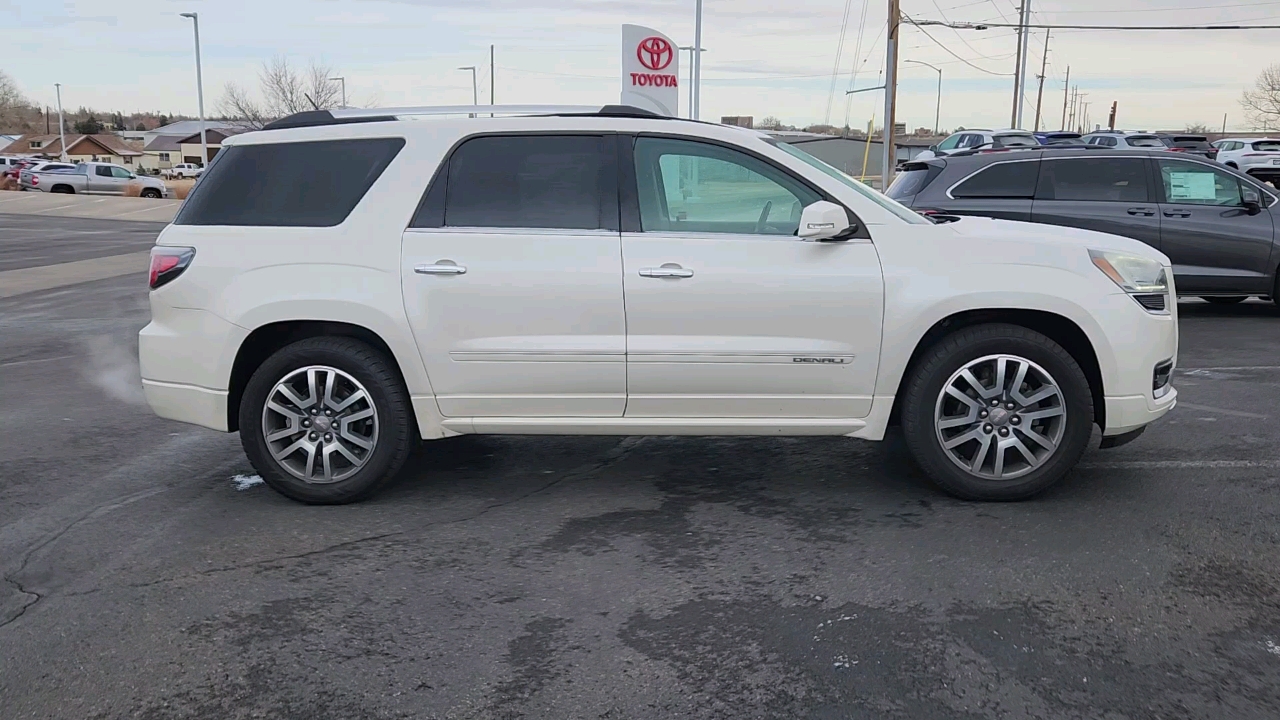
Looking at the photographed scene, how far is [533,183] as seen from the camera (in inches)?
204

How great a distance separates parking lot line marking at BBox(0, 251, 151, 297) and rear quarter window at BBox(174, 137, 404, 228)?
1067 cm

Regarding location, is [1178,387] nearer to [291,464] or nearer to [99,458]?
[291,464]

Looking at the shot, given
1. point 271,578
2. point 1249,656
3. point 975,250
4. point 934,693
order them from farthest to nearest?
1. point 975,250
2. point 271,578
3. point 1249,656
4. point 934,693

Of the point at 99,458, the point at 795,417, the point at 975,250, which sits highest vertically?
the point at 975,250

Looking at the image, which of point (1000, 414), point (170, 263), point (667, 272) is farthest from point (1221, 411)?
point (170, 263)

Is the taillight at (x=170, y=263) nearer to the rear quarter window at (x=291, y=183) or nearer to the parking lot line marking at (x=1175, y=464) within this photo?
the rear quarter window at (x=291, y=183)

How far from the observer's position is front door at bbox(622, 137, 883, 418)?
494cm

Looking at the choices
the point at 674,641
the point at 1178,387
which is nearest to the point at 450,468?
the point at 674,641

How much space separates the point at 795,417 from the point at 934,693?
6.30 feet

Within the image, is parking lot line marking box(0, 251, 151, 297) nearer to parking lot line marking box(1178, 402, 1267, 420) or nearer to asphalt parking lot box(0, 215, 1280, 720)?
asphalt parking lot box(0, 215, 1280, 720)

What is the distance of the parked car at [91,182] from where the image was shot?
45812mm

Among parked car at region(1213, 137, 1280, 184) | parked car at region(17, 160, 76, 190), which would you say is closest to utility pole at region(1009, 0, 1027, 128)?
parked car at region(1213, 137, 1280, 184)

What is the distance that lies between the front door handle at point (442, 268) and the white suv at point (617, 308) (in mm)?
10

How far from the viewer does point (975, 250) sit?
4996 millimetres
